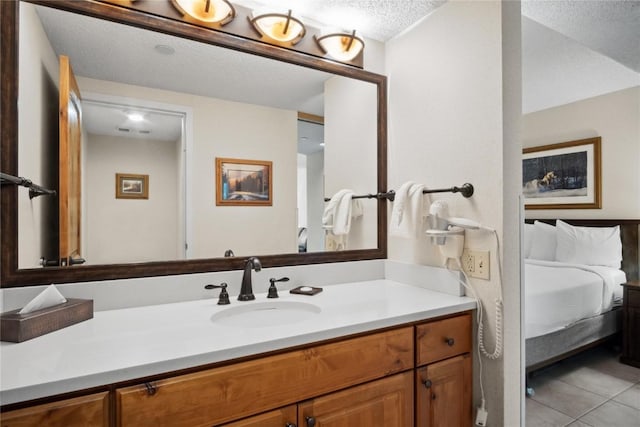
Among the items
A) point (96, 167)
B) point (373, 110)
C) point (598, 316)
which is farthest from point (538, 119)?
point (96, 167)

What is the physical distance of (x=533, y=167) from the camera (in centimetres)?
406

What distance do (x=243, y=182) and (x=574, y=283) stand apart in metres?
2.70

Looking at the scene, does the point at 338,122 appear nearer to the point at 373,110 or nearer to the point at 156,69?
the point at 373,110

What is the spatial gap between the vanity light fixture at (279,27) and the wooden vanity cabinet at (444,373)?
4.66 ft

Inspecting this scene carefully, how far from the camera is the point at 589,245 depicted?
3256 mm

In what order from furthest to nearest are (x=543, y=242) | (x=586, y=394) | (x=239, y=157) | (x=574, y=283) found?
1. (x=543, y=242)
2. (x=574, y=283)
3. (x=586, y=394)
4. (x=239, y=157)

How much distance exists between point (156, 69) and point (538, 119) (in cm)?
428

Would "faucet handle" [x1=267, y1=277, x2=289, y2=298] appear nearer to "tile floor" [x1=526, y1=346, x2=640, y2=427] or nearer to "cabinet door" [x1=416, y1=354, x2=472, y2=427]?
"cabinet door" [x1=416, y1=354, x2=472, y2=427]

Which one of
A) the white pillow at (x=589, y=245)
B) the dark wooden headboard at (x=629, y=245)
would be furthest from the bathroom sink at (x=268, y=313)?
the dark wooden headboard at (x=629, y=245)

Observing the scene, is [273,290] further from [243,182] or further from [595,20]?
[595,20]

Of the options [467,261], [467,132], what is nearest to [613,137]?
[467,132]

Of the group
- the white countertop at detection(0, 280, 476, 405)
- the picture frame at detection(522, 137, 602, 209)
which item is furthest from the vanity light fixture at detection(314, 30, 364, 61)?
the picture frame at detection(522, 137, 602, 209)

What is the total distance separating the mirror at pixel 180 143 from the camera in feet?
3.88

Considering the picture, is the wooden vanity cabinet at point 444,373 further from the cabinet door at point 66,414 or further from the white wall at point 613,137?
the white wall at point 613,137
